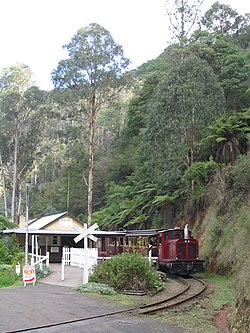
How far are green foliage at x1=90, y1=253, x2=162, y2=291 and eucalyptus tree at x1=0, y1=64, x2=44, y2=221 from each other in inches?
1306

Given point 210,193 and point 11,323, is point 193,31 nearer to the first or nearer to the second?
point 210,193

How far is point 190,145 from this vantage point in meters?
30.8

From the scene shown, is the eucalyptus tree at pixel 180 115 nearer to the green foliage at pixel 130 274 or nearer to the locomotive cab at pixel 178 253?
the locomotive cab at pixel 178 253

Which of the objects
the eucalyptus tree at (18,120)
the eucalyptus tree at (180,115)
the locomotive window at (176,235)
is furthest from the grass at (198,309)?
the eucalyptus tree at (18,120)

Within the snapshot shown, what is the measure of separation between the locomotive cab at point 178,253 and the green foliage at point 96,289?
7.38 m

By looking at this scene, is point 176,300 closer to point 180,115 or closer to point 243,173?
point 243,173

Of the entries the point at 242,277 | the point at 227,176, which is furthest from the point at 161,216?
the point at 242,277

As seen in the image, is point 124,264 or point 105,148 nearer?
point 124,264

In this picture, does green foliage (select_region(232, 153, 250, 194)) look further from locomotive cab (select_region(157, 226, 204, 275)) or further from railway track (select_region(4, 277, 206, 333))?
railway track (select_region(4, 277, 206, 333))

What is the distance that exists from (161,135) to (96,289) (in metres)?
16.9

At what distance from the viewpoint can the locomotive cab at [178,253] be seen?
893 inches

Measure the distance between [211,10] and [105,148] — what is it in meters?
21.0

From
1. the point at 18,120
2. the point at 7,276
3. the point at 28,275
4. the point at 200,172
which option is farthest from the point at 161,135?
the point at 18,120

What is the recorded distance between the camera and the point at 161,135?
30922 millimetres
